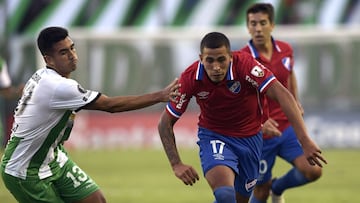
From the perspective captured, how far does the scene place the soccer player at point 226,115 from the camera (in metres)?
10.4

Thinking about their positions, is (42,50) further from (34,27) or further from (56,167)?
(34,27)

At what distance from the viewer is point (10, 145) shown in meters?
10.2

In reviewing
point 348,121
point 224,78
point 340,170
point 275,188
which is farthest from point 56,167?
point 348,121

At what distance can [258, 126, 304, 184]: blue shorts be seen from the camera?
1312 centimetres

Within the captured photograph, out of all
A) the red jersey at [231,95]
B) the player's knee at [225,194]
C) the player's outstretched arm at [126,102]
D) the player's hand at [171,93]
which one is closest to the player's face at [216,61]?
the red jersey at [231,95]

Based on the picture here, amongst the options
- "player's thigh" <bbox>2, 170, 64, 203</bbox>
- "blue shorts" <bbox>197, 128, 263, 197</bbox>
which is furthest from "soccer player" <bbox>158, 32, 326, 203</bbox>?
"player's thigh" <bbox>2, 170, 64, 203</bbox>

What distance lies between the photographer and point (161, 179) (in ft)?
63.7

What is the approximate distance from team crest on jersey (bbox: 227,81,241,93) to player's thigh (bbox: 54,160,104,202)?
1683 millimetres

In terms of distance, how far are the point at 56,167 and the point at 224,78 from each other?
187cm

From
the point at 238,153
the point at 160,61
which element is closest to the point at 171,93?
the point at 238,153

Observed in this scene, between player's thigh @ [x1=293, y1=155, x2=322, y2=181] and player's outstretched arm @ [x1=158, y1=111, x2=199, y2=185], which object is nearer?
player's outstretched arm @ [x1=158, y1=111, x2=199, y2=185]

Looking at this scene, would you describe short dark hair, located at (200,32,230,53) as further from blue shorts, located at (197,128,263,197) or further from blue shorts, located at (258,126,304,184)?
blue shorts, located at (258,126,304,184)

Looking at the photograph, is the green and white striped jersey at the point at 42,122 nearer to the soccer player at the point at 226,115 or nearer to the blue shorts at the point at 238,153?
the soccer player at the point at 226,115

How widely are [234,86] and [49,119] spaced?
195 centimetres
